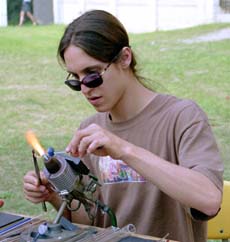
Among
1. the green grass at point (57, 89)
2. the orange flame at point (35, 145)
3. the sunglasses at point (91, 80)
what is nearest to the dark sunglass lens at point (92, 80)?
the sunglasses at point (91, 80)

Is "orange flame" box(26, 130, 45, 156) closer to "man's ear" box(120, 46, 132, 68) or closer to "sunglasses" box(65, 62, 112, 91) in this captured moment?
"sunglasses" box(65, 62, 112, 91)

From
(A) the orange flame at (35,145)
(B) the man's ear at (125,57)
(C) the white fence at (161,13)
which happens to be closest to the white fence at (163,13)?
(C) the white fence at (161,13)

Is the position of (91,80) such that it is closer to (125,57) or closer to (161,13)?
(125,57)

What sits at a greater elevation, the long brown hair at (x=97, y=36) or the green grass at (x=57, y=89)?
the long brown hair at (x=97, y=36)

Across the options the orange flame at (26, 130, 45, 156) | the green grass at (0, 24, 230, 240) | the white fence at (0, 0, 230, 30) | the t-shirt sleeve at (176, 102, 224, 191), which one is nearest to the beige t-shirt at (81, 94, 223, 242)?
the t-shirt sleeve at (176, 102, 224, 191)

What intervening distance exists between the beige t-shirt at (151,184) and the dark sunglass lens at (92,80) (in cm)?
25

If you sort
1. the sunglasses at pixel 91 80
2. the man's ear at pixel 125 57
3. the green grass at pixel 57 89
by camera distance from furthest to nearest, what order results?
the green grass at pixel 57 89 < the man's ear at pixel 125 57 < the sunglasses at pixel 91 80

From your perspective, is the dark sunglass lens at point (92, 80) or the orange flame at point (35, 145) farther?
the dark sunglass lens at point (92, 80)

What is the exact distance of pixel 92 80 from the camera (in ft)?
7.38

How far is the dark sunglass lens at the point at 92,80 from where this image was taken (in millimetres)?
2248

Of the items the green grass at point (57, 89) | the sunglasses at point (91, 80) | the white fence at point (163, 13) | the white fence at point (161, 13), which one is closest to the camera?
the sunglasses at point (91, 80)


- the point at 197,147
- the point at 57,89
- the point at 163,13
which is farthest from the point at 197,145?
the point at 163,13

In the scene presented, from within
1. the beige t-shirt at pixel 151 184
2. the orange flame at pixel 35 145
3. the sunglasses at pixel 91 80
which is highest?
the sunglasses at pixel 91 80

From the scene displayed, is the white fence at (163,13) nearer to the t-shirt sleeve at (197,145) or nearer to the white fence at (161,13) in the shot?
the white fence at (161,13)
